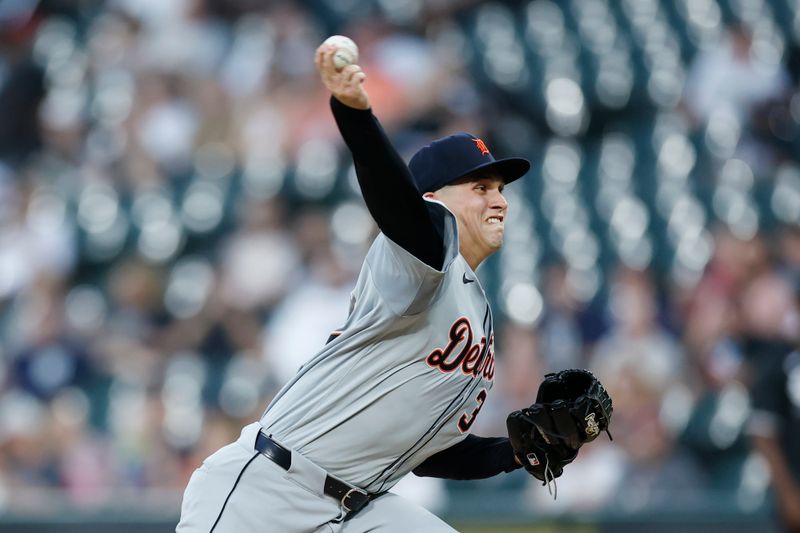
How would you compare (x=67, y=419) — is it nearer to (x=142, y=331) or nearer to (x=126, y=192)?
(x=142, y=331)

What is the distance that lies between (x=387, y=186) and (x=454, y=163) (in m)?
0.55

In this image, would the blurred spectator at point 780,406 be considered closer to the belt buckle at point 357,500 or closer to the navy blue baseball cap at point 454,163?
the navy blue baseball cap at point 454,163

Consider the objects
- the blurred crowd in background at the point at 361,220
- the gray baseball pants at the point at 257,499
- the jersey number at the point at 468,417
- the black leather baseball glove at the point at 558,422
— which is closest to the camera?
the gray baseball pants at the point at 257,499

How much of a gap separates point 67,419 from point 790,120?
463cm

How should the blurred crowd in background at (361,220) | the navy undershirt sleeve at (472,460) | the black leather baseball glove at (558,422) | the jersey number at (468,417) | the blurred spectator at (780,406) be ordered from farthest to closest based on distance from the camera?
the blurred crowd in background at (361,220), the blurred spectator at (780,406), the navy undershirt sleeve at (472,460), the jersey number at (468,417), the black leather baseball glove at (558,422)

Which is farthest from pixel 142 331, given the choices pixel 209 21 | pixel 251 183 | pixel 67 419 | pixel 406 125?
pixel 209 21

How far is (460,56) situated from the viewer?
329 inches

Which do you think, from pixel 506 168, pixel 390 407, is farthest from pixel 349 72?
pixel 390 407

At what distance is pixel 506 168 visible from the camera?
3.08 meters

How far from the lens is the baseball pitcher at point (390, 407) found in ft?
9.45

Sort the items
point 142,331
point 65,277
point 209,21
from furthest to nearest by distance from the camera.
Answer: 1. point 209,21
2. point 65,277
3. point 142,331

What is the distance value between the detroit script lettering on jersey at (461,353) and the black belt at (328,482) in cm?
38

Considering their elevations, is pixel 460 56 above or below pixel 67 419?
above

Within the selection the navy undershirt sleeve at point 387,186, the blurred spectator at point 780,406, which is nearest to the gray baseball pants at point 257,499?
the navy undershirt sleeve at point 387,186
